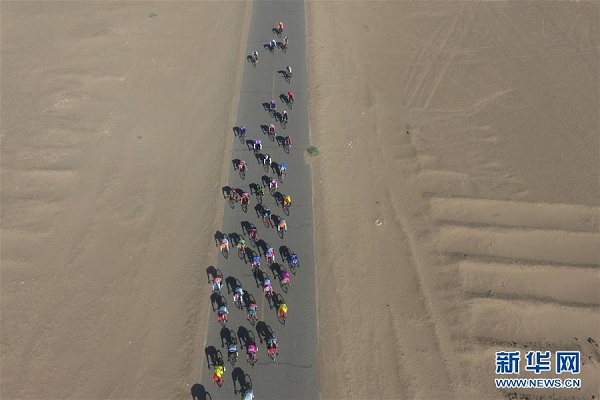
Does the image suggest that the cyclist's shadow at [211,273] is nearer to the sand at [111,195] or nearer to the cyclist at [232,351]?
the sand at [111,195]

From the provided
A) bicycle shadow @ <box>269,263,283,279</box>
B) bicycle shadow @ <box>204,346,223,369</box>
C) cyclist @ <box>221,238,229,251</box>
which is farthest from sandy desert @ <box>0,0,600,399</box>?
bicycle shadow @ <box>269,263,283,279</box>

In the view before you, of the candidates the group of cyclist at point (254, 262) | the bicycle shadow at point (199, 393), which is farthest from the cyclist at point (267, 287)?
the bicycle shadow at point (199, 393)

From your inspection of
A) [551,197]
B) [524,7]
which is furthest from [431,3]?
[551,197]

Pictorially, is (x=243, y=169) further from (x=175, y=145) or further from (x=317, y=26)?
(x=317, y=26)

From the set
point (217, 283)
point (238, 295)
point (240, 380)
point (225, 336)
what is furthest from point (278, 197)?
point (240, 380)

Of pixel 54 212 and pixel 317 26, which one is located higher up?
pixel 317 26

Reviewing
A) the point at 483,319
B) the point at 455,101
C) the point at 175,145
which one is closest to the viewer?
the point at 483,319

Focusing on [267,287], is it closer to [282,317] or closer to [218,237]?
[282,317]
